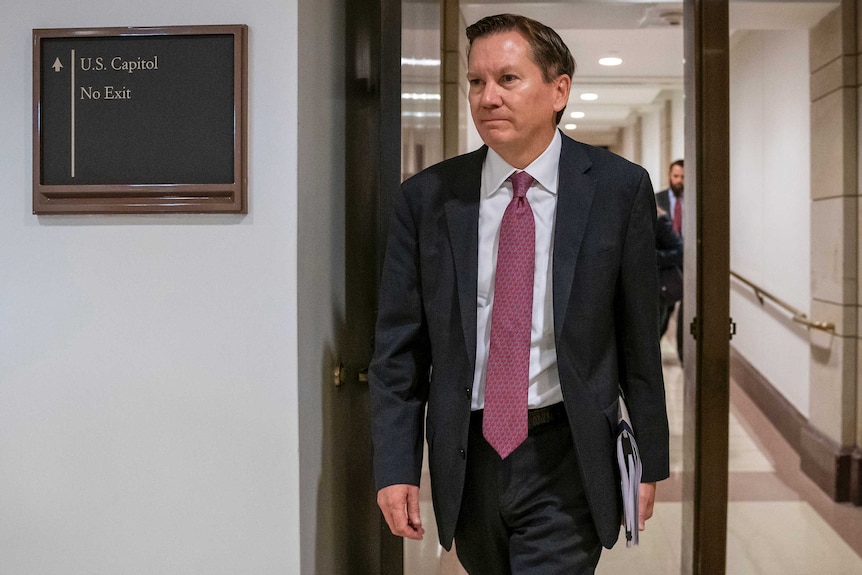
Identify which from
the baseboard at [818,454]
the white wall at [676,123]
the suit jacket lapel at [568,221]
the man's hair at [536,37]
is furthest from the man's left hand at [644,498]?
the white wall at [676,123]

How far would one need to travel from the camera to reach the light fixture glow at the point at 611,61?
8703mm

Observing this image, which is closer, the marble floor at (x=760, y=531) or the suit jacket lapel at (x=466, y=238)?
the suit jacket lapel at (x=466, y=238)

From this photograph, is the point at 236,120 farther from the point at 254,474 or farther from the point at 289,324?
the point at 254,474

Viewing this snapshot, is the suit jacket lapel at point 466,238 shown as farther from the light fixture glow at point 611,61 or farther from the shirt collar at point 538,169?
the light fixture glow at point 611,61

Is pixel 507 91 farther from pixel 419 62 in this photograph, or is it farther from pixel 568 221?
pixel 419 62

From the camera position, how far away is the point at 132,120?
1.87 m

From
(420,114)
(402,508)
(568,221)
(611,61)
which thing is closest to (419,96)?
(420,114)

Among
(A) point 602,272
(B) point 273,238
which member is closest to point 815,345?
(A) point 602,272

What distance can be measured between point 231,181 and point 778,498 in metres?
3.84

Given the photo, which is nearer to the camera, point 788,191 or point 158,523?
point 158,523

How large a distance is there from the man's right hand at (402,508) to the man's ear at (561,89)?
83 cm

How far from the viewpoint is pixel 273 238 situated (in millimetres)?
1846

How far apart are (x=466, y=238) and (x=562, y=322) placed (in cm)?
26

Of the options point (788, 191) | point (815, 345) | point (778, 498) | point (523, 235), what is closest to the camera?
point (523, 235)
